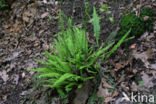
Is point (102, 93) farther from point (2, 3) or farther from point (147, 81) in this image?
point (2, 3)

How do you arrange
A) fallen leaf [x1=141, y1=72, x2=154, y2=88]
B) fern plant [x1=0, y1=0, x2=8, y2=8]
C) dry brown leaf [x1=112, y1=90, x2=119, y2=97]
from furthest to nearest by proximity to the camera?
fern plant [x1=0, y1=0, x2=8, y2=8] → dry brown leaf [x1=112, y1=90, x2=119, y2=97] → fallen leaf [x1=141, y1=72, x2=154, y2=88]

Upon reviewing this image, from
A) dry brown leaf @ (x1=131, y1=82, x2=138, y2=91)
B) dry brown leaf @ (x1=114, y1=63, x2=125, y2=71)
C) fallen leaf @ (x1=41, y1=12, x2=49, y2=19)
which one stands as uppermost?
fallen leaf @ (x1=41, y1=12, x2=49, y2=19)

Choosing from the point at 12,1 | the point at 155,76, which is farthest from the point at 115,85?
the point at 12,1

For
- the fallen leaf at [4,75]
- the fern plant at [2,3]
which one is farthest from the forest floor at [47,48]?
the fern plant at [2,3]

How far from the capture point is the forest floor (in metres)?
1.63

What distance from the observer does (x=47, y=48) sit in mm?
2674

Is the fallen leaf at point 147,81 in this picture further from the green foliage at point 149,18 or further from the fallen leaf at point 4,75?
the fallen leaf at point 4,75

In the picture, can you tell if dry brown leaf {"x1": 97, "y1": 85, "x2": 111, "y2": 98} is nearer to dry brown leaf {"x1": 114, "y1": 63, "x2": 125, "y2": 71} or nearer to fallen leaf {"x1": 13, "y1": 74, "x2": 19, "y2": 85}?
dry brown leaf {"x1": 114, "y1": 63, "x2": 125, "y2": 71}

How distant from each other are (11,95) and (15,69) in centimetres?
52

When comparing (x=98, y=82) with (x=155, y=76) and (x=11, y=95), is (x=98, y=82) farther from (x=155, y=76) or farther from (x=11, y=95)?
(x=11, y=95)

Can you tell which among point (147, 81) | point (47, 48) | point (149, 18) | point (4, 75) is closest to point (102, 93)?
point (147, 81)

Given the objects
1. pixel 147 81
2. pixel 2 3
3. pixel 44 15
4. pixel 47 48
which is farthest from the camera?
pixel 2 3

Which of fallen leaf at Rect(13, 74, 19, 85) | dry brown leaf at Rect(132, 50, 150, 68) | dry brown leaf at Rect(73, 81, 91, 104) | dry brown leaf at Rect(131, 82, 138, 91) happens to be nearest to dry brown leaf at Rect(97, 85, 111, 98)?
dry brown leaf at Rect(73, 81, 91, 104)

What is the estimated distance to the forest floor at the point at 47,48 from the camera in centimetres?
163
